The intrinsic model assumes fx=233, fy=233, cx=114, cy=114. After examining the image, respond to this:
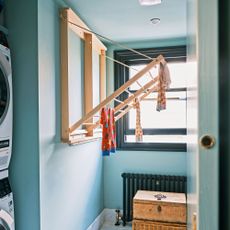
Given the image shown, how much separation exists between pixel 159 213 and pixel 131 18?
213cm

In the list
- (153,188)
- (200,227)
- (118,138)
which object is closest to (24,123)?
(200,227)

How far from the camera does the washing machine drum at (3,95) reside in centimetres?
147

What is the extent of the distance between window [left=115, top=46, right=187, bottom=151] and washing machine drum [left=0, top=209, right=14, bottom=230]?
1917mm

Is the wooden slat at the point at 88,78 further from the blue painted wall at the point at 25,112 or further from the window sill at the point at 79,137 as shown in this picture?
the blue painted wall at the point at 25,112

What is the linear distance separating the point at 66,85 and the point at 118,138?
1487 mm

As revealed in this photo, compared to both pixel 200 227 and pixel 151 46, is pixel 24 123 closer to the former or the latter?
pixel 200 227

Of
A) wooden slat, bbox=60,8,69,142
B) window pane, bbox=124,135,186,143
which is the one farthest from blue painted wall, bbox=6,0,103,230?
window pane, bbox=124,135,186,143

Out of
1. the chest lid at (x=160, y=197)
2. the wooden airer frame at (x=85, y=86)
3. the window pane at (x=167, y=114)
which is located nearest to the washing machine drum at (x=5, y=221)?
the wooden airer frame at (x=85, y=86)

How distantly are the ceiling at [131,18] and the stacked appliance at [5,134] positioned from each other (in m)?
0.93

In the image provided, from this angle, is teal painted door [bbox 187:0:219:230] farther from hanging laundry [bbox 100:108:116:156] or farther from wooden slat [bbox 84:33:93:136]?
wooden slat [bbox 84:33:93:136]

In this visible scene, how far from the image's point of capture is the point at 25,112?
66.7 inches

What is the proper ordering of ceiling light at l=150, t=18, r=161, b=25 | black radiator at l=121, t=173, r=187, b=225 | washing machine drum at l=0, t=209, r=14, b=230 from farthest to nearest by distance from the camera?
black radiator at l=121, t=173, r=187, b=225, ceiling light at l=150, t=18, r=161, b=25, washing machine drum at l=0, t=209, r=14, b=230

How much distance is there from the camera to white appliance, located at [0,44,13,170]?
1467mm

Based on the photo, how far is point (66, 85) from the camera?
2.01 metres
